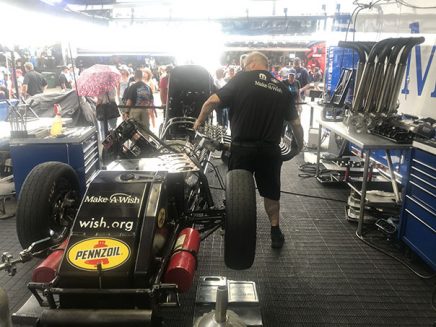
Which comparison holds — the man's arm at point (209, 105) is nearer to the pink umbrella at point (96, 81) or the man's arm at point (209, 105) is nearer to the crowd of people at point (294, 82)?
the crowd of people at point (294, 82)

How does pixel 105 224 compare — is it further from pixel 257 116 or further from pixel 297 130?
pixel 297 130

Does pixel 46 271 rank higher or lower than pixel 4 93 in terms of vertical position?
lower

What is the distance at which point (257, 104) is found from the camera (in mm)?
2910

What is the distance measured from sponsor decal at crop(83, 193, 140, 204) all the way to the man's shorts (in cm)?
131

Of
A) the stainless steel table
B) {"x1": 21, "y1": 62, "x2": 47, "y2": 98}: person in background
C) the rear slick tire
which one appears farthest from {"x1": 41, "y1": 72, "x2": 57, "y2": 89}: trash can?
the rear slick tire

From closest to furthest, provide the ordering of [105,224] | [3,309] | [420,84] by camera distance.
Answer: [3,309] → [105,224] → [420,84]

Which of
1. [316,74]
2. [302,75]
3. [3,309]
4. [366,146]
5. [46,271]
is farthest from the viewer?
[316,74]

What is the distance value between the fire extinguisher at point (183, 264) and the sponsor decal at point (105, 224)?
0.26 meters

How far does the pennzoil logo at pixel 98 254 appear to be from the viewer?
1629 mm

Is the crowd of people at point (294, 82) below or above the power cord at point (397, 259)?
above

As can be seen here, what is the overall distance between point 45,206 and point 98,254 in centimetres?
58

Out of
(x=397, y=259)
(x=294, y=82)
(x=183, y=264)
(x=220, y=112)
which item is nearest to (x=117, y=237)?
(x=183, y=264)

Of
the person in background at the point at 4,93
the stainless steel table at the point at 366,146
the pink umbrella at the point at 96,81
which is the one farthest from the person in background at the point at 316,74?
the stainless steel table at the point at 366,146

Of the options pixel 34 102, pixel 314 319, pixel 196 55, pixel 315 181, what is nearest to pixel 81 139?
pixel 34 102
